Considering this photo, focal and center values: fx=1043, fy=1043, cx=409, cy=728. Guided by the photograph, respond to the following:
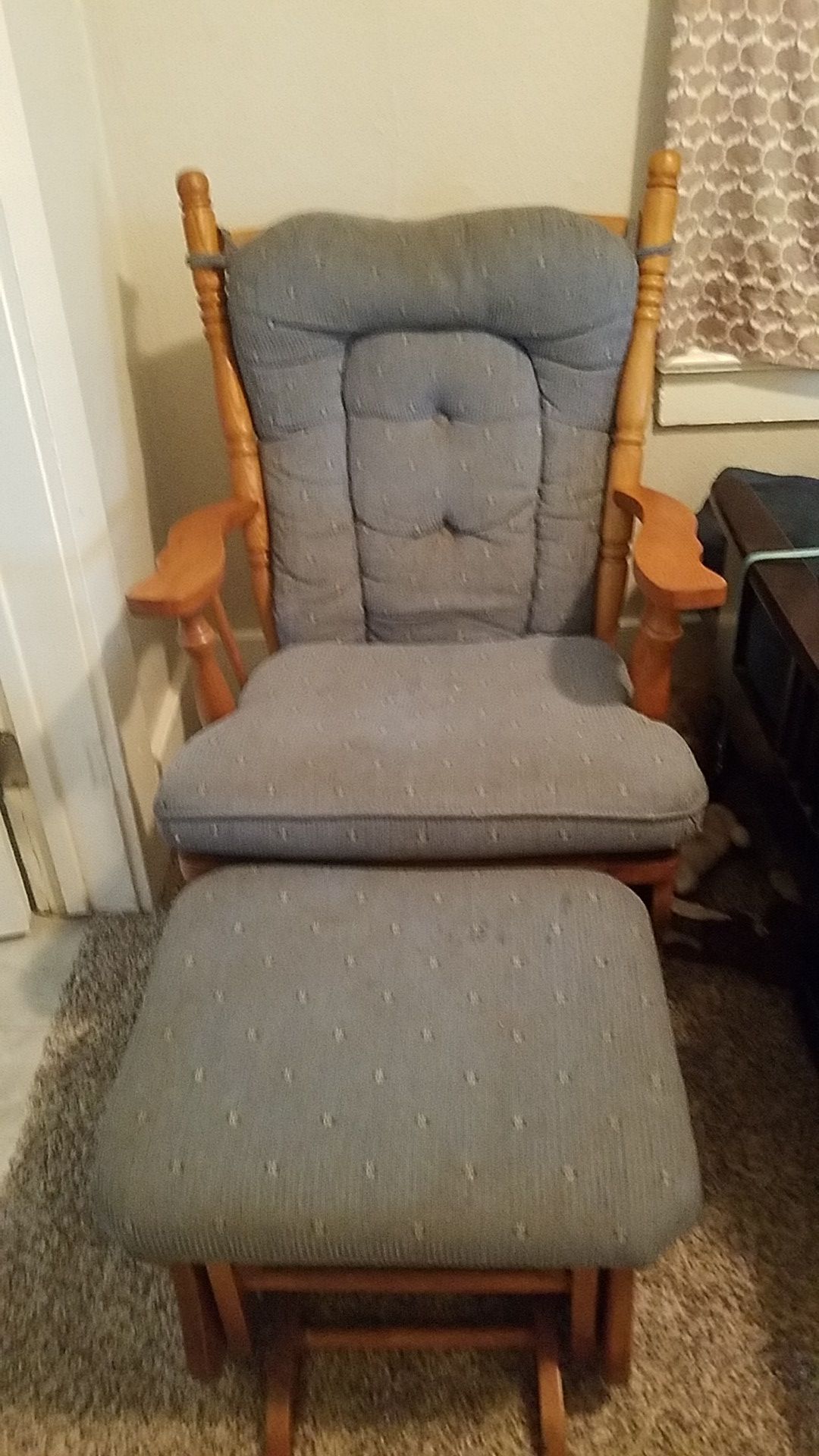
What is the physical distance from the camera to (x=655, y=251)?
1.40 meters

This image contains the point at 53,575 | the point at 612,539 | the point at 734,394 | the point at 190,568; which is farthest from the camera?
the point at 734,394

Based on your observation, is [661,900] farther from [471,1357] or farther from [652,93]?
[652,93]

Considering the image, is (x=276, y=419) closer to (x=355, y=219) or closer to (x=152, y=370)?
(x=355, y=219)

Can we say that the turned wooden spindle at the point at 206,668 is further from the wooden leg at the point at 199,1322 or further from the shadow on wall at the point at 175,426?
the wooden leg at the point at 199,1322

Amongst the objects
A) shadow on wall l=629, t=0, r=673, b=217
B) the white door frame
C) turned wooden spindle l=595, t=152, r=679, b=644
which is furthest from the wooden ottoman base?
shadow on wall l=629, t=0, r=673, b=217

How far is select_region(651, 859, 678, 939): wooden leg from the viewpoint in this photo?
4.11ft

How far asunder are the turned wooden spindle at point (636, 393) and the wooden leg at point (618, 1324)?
3.05ft

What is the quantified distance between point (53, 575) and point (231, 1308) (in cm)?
91

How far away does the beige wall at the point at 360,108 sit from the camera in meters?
1.54

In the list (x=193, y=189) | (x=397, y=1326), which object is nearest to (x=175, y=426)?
(x=193, y=189)

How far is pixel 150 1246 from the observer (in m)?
0.85

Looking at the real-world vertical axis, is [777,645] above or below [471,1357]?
above

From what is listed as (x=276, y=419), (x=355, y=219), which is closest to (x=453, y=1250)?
(x=276, y=419)

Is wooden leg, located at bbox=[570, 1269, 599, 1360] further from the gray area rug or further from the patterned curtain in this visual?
the patterned curtain
